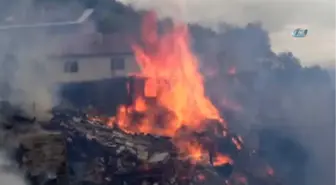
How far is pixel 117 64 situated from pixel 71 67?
1600 mm

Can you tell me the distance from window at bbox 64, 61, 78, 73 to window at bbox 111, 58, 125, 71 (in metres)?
1.22

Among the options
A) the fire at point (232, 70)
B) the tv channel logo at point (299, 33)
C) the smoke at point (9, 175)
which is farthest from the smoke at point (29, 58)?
the tv channel logo at point (299, 33)

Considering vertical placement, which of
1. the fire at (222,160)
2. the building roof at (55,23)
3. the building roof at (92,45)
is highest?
the building roof at (55,23)

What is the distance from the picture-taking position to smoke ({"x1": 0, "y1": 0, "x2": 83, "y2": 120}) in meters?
17.7

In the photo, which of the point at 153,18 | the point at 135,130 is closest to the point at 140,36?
the point at 153,18

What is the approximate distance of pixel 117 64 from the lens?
67.8 ft

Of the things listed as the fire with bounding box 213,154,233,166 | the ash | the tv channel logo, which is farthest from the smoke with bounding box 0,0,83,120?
the tv channel logo

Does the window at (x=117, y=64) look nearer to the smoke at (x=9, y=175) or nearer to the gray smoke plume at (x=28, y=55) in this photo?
the gray smoke plume at (x=28, y=55)

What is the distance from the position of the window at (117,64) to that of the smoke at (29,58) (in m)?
1.96

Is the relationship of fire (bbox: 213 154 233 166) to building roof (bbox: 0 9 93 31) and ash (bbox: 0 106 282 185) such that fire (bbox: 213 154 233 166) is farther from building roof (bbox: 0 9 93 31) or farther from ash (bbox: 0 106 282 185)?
building roof (bbox: 0 9 93 31)

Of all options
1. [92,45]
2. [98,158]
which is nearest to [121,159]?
[98,158]

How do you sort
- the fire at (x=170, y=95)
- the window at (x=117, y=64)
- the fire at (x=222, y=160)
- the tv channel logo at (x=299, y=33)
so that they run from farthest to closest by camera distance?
the tv channel logo at (x=299, y=33)
the window at (x=117, y=64)
the fire at (x=170, y=95)
the fire at (x=222, y=160)

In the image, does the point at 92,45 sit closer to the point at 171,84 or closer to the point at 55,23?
the point at 55,23

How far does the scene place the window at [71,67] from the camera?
19.7 m
